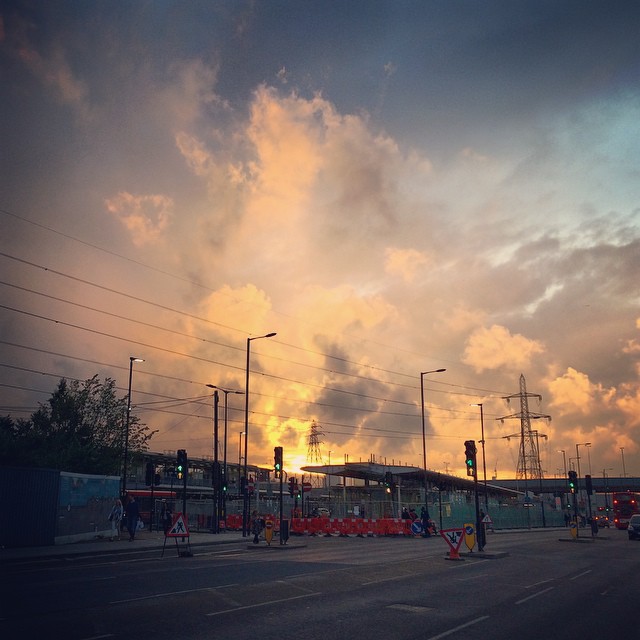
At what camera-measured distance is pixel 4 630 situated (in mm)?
10023

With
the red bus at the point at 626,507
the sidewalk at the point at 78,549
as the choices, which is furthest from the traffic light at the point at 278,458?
the red bus at the point at 626,507

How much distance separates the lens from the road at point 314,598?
33.8ft

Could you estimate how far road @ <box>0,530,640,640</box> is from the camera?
33.8ft

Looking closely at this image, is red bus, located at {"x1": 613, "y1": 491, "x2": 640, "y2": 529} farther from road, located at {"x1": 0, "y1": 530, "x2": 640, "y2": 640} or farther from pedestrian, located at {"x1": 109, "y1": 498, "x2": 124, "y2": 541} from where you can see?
pedestrian, located at {"x1": 109, "y1": 498, "x2": 124, "y2": 541}

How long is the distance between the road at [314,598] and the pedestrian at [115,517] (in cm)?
962

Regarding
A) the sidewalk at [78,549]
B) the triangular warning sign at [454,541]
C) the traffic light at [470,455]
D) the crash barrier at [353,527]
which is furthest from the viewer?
the crash barrier at [353,527]

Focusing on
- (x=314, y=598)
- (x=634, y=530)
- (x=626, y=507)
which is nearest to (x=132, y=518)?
(x=314, y=598)

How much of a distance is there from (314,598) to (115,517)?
23.3 meters

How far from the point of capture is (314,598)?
1373 centimetres

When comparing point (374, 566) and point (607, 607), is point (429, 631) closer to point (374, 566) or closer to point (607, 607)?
point (607, 607)

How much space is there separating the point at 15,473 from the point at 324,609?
876 inches

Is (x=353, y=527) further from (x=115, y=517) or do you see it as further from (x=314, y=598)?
(x=314, y=598)

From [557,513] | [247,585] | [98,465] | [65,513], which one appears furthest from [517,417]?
[247,585]

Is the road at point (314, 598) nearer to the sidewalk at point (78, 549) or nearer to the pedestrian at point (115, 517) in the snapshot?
the sidewalk at point (78, 549)
